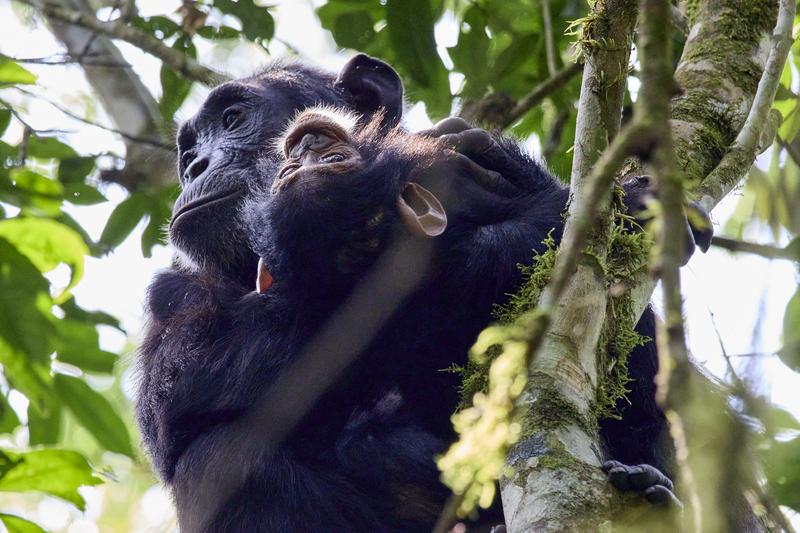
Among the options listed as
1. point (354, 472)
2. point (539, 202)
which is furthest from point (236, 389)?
point (539, 202)

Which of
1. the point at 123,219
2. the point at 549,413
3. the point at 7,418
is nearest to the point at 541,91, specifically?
the point at 123,219

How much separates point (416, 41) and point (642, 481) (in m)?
3.58

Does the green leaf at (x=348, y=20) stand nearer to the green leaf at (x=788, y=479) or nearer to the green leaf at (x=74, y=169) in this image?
the green leaf at (x=74, y=169)

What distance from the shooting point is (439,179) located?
12.6 ft

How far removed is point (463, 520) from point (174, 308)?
1.67m

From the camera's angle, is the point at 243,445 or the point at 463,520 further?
the point at 243,445

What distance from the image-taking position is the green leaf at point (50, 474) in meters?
3.94

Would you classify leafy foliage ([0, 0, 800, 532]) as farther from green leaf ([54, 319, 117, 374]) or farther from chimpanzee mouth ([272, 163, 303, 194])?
chimpanzee mouth ([272, 163, 303, 194])

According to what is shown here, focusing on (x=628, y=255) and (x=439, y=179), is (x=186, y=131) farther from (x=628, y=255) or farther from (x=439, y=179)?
(x=628, y=255)

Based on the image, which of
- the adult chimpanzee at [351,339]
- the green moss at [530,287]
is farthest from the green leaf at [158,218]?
the green moss at [530,287]

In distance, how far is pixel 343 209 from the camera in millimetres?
3549

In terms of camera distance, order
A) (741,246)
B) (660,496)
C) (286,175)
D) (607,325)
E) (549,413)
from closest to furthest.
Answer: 1. (549,413)
2. (660,496)
3. (607,325)
4. (286,175)
5. (741,246)

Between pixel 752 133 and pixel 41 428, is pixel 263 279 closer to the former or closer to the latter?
pixel 41 428

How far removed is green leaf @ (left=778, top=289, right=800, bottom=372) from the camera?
3.73 metres
